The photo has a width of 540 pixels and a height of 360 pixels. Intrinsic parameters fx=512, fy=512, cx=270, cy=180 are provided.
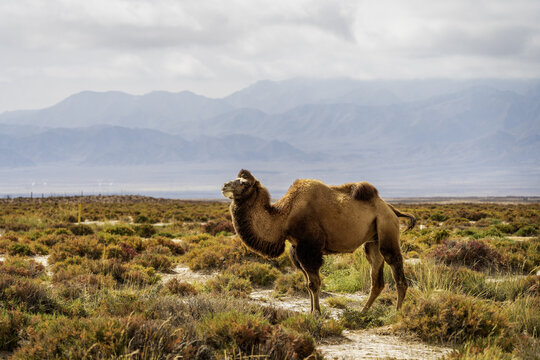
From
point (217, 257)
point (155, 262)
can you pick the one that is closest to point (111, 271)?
point (155, 262)

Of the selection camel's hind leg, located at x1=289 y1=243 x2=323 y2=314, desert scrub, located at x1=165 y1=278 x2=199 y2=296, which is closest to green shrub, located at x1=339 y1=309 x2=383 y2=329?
camel's hind leg, located at x1=289 y1=243 x2=323 y2=314

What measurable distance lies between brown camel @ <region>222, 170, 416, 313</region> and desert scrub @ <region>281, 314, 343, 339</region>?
51 cm

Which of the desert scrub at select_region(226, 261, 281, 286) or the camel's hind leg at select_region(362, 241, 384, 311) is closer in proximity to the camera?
the camel's hind leg at select_region(362, 241, 384, 311)

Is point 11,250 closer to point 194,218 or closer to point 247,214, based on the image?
point 247,214

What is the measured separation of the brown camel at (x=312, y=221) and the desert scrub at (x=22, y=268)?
583 centimetres

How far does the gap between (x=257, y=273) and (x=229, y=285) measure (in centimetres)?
147

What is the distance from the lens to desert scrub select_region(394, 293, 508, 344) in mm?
7234

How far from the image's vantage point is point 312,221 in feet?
26.8

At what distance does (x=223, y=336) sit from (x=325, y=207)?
3.09 m

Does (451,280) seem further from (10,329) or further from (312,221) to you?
(10,329)

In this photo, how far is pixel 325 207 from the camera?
8383 millimetres

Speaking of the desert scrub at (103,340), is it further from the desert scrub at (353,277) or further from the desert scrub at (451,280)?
the desert scrub at (353,277)

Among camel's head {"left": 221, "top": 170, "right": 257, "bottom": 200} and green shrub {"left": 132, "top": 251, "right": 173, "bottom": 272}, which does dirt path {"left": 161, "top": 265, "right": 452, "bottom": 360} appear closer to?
camel's head {"left": 221, "top": 170, "right": 257, "bottom": 200}

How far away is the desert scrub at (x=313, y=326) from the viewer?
24.4 ft
